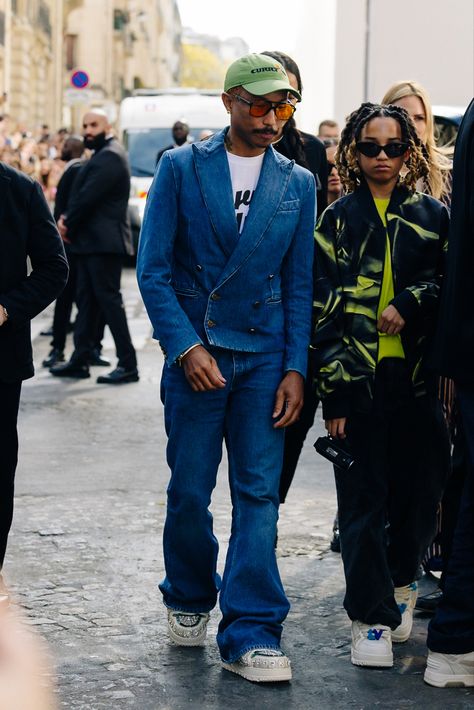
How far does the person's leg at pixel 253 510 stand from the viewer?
161 inches

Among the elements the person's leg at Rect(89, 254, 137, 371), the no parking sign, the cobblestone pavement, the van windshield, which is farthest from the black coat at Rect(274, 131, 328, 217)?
the no parking sign

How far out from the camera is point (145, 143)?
81.6 feet

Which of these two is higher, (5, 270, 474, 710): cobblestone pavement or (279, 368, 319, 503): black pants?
(279, 368, 319, 503): black pants

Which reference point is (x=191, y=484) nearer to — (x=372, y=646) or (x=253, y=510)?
(x=253, y=510)

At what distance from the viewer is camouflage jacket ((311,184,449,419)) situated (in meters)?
4.04

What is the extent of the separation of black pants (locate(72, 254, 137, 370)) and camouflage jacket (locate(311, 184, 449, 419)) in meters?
6.44

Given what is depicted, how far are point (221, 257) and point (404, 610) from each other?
131cm

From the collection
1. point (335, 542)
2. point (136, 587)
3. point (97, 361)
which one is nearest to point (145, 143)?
point (97, 361)

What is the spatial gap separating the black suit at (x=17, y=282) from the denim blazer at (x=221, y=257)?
0.55m

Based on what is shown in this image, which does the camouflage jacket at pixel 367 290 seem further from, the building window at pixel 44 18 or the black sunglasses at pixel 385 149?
the building window at pixel 44 18

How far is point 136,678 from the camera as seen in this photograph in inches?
156

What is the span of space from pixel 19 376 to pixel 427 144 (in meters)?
1.61

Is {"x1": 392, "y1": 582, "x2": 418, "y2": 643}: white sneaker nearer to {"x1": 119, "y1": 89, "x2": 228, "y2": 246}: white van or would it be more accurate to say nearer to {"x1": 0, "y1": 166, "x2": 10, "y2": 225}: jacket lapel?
{"x1": 0, "y1": 166, "x2": 10, "y2": 225}: jacket lapel

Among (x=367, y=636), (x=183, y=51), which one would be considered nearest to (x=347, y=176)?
(x=367, y=636)
